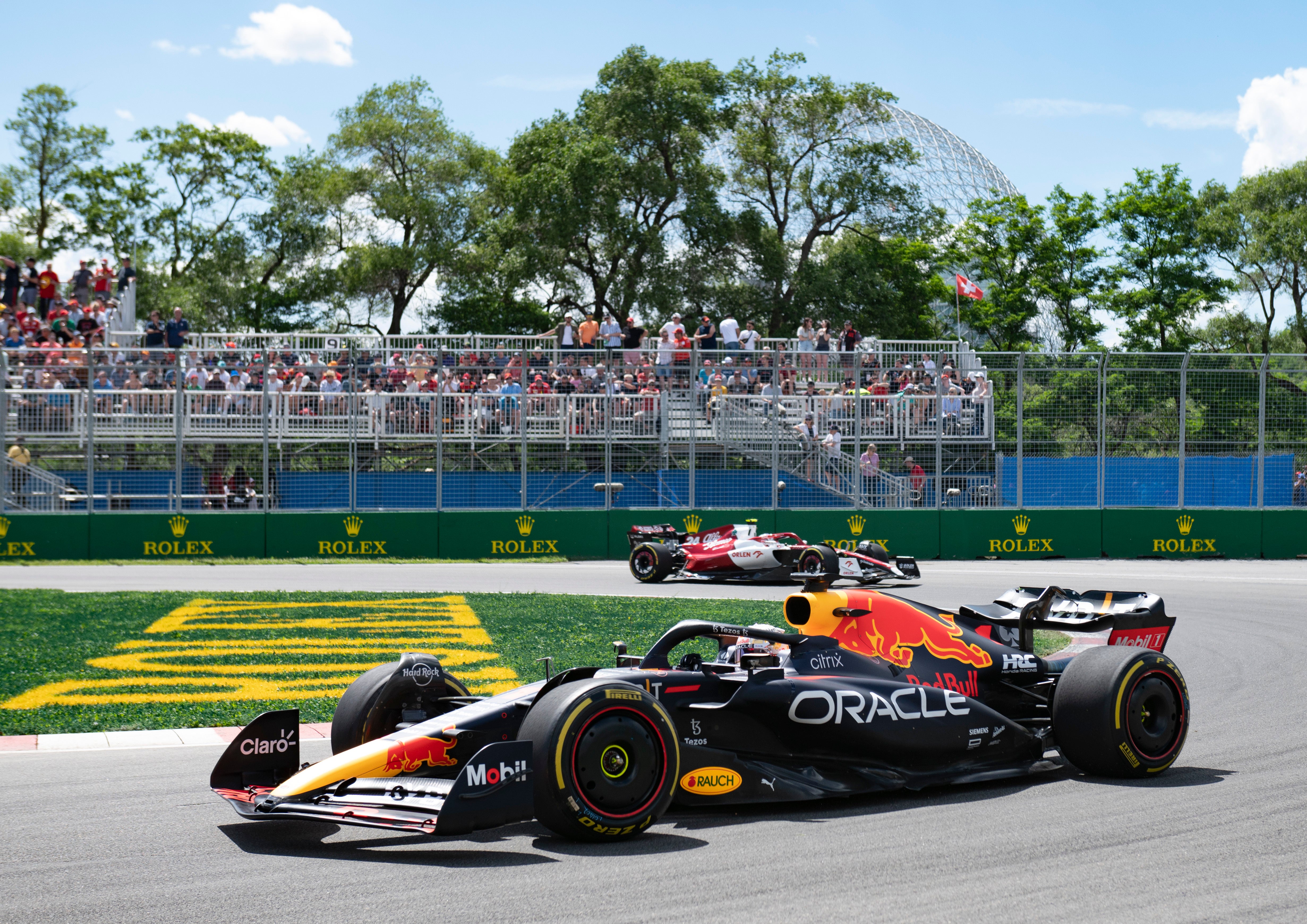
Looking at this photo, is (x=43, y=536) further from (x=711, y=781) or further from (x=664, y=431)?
(x=711, y=781)

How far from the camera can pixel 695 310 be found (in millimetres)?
46375

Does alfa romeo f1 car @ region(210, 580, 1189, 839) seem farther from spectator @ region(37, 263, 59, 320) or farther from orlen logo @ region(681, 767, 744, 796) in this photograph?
spectator @ region(37, 263, 59, 320)

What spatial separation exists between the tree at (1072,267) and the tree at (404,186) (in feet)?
77.2

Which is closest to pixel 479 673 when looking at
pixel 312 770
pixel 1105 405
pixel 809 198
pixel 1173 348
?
pixel 312 770

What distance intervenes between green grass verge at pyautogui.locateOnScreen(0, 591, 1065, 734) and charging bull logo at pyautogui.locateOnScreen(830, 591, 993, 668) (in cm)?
385

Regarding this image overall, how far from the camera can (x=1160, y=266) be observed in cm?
5212

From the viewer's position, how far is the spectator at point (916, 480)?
84.9ft

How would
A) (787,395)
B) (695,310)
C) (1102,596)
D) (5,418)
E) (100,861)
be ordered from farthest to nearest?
(695,310) < (787,395) < (5,418) < (1102,596) < (100,861)

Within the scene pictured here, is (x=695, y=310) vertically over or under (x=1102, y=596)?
over

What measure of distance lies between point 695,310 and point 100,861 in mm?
42115

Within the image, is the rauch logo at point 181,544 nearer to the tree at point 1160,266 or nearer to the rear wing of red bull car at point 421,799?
the rear wing of red bull car at point 421,799

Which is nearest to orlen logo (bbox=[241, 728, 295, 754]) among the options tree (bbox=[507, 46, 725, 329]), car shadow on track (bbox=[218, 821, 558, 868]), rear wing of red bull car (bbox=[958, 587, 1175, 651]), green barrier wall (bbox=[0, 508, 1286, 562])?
car shadow on track (bbox=[218, 821, 558, 868])

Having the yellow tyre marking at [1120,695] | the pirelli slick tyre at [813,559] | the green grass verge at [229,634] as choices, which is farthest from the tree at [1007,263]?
the yellow tyre marking at [1120,695]

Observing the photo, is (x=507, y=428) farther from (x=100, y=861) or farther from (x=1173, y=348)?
(x=1173, y=348)
